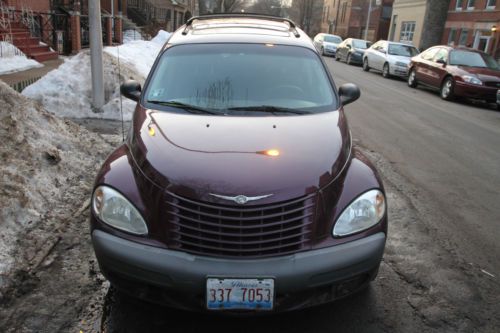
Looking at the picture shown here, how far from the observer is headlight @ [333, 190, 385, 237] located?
2.97 metres

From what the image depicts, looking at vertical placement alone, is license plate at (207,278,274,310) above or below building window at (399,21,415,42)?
below

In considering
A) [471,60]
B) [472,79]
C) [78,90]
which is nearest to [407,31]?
[471,60]

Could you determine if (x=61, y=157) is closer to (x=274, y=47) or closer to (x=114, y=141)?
(x=114, y=141)

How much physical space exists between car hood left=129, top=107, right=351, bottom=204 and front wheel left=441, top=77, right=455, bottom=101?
1228 centimetres

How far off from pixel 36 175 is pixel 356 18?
55.7 meters

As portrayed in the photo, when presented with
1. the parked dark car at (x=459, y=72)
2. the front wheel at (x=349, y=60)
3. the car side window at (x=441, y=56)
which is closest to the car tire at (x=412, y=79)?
the parked dark car at (x=459, y=72)

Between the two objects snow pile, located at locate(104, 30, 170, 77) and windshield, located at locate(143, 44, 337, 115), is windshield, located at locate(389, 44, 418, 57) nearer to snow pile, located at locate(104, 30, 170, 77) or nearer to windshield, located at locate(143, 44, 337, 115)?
snow pile, located at locate(104, 30, 170, 77)

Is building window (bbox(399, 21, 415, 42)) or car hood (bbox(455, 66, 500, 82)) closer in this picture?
car hood (bbox(455, 66, 500, 82))

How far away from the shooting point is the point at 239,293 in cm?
270

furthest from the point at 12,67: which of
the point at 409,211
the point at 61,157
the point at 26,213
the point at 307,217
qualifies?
the point at 307,217

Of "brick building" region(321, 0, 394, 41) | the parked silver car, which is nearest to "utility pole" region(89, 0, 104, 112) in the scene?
the parked silver car

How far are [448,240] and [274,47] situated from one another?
99.8 inches

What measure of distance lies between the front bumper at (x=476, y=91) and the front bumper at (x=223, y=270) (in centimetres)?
1278

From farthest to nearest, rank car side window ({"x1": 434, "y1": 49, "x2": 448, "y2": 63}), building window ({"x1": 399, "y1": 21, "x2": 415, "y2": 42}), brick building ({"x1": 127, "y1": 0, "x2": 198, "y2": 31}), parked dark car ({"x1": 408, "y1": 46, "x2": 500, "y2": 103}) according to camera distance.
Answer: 1. building window ({"x1": 399, "y1": 21, "x2": 415, "y2": 42})
2. brick building ({"x1": 127, "y1": 0, "x2": 198, "y2": 31})
3. car side window ({"x1": 434, "y1": 49, "x2": 448, "y2": 63})
4. parked dark car ({"x1": 408, "y1": 46, "x2": 500, "y2": 103})
